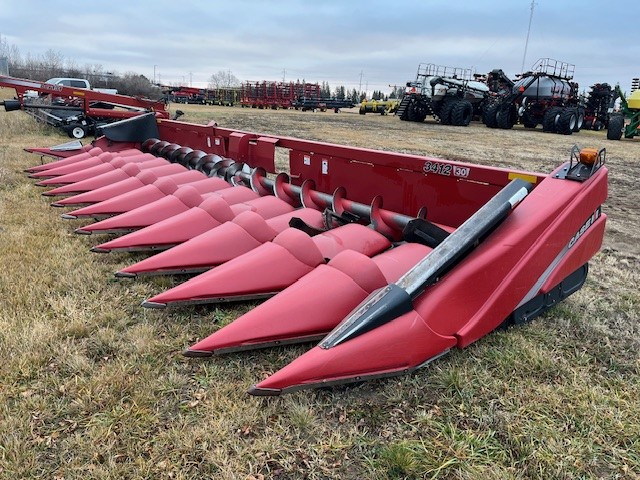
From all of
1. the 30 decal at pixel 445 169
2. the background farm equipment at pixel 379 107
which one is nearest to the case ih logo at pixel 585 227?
the 30 decal at pixel 445 169

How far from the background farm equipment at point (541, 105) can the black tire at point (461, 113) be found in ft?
3.09

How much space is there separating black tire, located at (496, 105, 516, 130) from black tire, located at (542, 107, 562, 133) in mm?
1315

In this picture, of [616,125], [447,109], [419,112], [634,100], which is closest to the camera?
[634,100]

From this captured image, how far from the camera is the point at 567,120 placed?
18.5 m

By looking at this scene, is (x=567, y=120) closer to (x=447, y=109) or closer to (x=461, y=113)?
(x=461, y=113)

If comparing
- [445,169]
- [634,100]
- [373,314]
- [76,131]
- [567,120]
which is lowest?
[373,314]

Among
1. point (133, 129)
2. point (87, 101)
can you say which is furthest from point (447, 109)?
point (133, 129)

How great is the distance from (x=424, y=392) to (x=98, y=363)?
4.45 ft

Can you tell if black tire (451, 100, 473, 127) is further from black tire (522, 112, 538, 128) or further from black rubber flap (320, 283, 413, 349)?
black rubber flap (320, 283, 413, 349)

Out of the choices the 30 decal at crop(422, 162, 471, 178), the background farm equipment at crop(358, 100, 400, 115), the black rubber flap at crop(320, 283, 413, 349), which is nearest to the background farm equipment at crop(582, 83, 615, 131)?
the background farm equipment at crop(358, 100, 400, 115)

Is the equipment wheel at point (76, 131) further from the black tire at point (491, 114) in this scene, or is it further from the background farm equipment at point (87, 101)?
the black tire at point (491, 114)

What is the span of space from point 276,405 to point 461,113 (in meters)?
20.2

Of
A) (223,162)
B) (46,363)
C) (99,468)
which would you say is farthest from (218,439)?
(223,162)

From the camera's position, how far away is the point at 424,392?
1.80m
